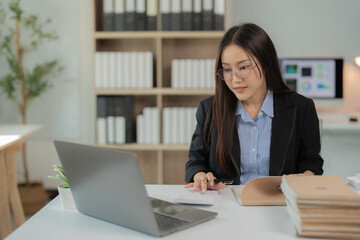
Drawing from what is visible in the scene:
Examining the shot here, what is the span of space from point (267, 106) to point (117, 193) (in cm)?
93

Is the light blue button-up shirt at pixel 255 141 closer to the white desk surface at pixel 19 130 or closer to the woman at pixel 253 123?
the woman at pixel 253 123

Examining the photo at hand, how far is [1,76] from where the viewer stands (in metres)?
4.08

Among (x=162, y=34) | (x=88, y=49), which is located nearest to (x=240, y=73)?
(x=162, y=34)

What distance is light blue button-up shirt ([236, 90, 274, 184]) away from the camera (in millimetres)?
1829

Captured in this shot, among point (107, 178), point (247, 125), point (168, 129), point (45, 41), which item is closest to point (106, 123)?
point (168, 129)

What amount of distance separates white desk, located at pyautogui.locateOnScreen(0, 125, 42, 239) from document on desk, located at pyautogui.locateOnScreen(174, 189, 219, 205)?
1541 millimetres

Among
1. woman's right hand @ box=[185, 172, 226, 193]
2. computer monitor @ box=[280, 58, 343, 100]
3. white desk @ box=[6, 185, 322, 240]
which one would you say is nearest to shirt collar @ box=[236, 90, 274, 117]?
woman's right hand @ box=[185, 172, 226, 193]

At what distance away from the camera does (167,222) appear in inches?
47.1

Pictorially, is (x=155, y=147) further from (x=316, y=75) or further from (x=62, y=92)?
(x=316, y=75)

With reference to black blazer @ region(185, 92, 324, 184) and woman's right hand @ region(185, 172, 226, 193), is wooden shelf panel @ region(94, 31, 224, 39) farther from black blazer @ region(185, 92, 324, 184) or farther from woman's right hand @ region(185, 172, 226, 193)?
woman's right hand @ region(185, 172, 226, 193)

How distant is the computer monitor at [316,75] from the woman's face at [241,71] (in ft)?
7.11

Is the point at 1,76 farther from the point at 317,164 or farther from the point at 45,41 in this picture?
the point at 317,164

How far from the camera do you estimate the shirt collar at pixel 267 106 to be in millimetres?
1858

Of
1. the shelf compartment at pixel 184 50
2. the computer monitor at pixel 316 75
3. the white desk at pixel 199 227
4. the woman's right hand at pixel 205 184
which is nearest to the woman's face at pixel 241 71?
the woman's right hand at pixel 205 184
